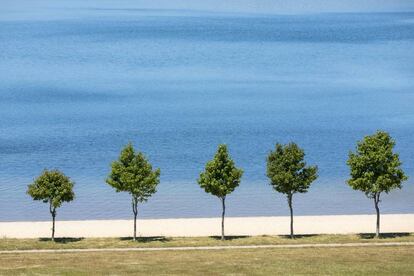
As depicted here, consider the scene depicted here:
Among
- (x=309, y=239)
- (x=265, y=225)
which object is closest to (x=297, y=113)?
(x=265, y=225)

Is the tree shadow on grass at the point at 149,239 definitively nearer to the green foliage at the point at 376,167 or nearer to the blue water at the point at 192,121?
the green foliage at the point at 376,167

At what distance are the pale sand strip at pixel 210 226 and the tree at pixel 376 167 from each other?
5945mm

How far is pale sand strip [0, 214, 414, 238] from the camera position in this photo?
75.8 meters

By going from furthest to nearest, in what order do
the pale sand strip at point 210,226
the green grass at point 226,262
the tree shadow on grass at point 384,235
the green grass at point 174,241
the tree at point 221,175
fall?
the pale sand strip at point 210,226, the tree at point 221,175, the tree shadow on grass at point 384,235, the green grass at point 174,241, the green grass at point 226,262

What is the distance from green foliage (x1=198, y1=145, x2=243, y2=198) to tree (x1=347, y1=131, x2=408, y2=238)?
8.48m

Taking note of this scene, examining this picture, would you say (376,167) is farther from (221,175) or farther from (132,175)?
(132,175)

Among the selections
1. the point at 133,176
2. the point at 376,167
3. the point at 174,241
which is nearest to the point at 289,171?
the point at 376,167

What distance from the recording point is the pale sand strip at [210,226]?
75750 millimetres

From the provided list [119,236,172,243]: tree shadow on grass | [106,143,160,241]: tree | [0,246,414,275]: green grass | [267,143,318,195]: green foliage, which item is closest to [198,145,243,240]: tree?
[267,143,318,195]: green foliage

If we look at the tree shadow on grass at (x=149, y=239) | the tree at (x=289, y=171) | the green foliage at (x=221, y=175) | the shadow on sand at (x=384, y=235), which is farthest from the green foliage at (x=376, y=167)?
the tree shadow on grass at (x=149, y=239)

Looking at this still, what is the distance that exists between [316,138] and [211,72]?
177ft

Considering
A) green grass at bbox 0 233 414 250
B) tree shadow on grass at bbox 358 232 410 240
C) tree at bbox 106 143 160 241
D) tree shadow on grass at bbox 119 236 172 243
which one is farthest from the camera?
tree shadow on grass at bbox 119 236 172 243

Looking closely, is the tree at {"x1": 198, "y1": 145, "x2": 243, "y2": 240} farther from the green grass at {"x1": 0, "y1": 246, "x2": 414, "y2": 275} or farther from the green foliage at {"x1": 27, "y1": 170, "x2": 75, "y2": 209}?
the green foliage at {"x1": 27, "y1": 170, "x2": 75, "y2": 209}

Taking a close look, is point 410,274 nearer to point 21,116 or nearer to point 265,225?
point 265,225
